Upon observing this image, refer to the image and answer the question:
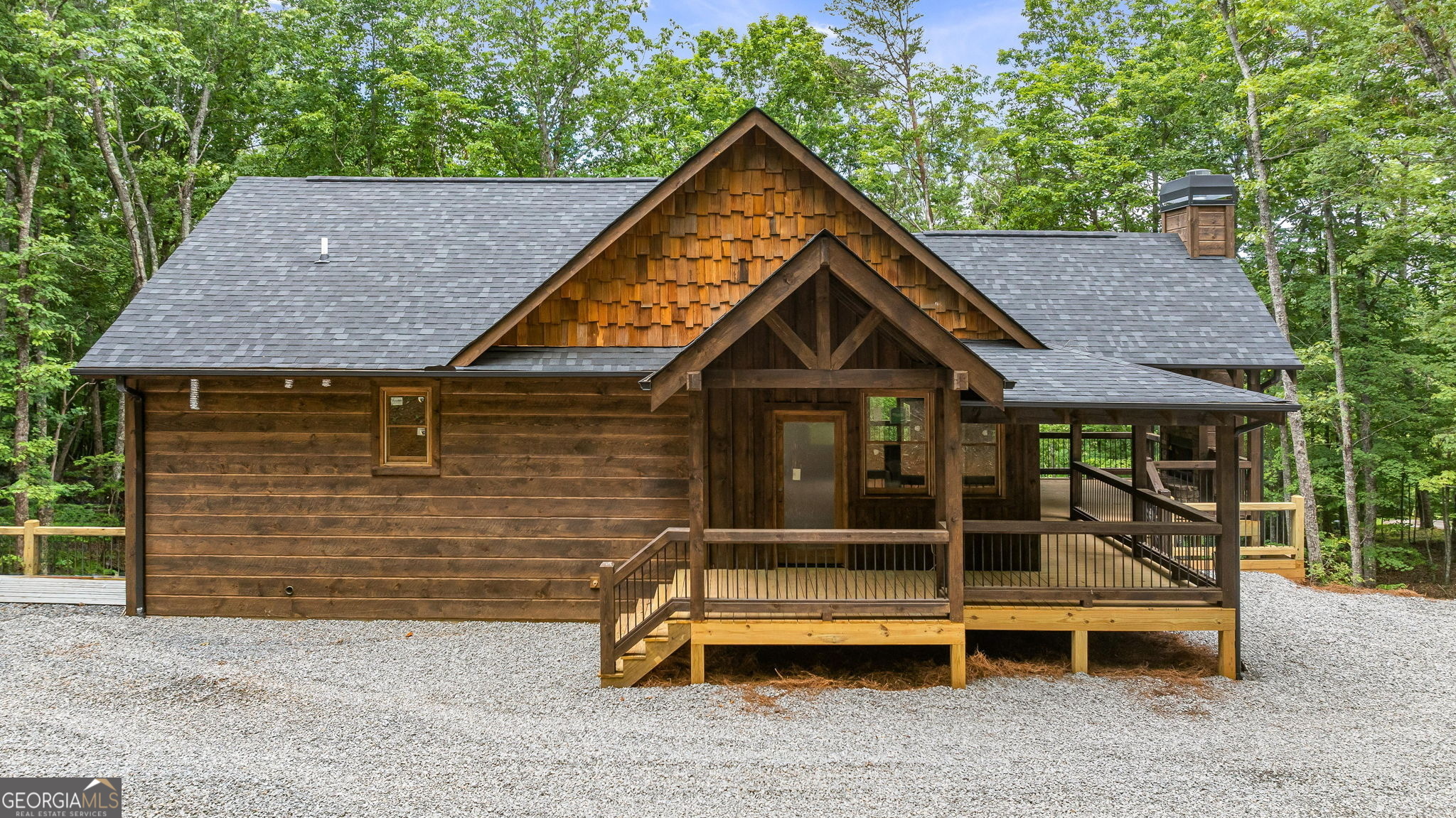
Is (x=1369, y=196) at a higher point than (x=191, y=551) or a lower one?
higher

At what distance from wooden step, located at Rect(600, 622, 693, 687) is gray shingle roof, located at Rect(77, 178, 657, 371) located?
13.7 feet

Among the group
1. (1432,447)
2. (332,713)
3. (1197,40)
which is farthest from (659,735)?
(1197,40)

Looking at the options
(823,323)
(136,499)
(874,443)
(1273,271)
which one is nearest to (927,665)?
(874,443)

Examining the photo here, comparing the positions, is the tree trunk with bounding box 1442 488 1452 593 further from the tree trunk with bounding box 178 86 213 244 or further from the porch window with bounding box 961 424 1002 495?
the tree trunk with bounding box 178 86 213 244

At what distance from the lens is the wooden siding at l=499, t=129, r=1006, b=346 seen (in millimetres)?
9273

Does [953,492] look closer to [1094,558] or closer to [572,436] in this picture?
[1094,558]

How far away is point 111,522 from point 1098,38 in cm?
2954

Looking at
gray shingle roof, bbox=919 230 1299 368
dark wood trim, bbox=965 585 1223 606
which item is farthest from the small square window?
gray shingle roof, bbox=919 230 1299 368

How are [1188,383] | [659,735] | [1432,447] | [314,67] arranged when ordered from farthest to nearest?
[314,67] < [1432,447] < [1188,383] < [659,735]

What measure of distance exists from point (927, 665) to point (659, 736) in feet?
10.1

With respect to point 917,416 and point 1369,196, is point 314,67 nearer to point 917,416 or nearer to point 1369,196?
point 917,416

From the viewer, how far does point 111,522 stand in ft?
59.5

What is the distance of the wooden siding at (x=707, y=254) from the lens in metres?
9.27

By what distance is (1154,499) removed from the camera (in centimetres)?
862
